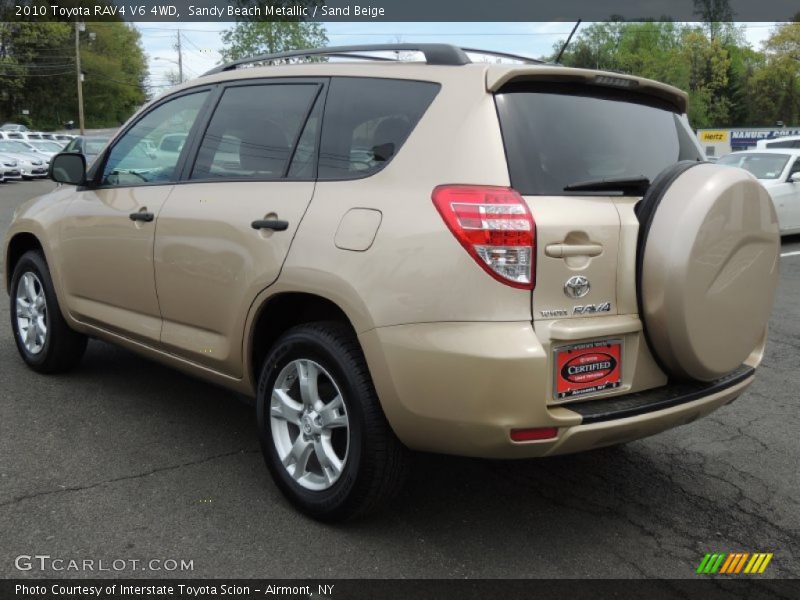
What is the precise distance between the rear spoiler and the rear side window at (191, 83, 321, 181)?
90 centimetres

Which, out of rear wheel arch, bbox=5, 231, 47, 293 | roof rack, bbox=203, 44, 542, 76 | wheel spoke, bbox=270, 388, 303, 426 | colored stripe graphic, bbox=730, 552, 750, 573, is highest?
roof rack, bbox=203, 44, 542, 76

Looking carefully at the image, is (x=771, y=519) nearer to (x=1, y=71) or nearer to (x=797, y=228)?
(x=797, y=228)

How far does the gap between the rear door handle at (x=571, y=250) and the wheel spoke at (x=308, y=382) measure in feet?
3.41

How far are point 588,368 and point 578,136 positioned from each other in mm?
886

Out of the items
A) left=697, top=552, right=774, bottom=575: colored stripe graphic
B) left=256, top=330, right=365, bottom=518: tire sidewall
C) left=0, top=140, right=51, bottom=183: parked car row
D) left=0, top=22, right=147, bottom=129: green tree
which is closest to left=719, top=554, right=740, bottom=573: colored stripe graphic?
left=697, top=552, right=774, bottom=575: colored stripe graphic

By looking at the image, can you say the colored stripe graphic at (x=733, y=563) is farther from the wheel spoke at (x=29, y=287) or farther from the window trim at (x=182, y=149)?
the wheel spoke at (x=29, y=287)

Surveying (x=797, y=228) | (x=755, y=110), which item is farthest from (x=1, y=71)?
(x=797, y=228)

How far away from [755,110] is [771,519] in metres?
84.8

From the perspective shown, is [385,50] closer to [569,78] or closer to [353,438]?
[569,78]

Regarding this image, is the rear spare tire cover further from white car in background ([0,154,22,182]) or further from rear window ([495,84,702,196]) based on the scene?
white car in background ([0,154,22,182])

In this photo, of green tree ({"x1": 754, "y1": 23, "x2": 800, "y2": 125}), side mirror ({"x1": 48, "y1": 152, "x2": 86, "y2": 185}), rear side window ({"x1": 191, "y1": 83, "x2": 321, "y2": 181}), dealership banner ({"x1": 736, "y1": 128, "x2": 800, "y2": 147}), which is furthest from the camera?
green tree ({"x1": 754, "y1": 23, "x2": 800, "y2": 125})

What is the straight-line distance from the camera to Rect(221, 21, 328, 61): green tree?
5028 centimetres

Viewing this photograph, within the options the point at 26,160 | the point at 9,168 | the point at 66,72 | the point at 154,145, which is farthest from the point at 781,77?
the point at 154,145

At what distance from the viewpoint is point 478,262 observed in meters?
2.72
